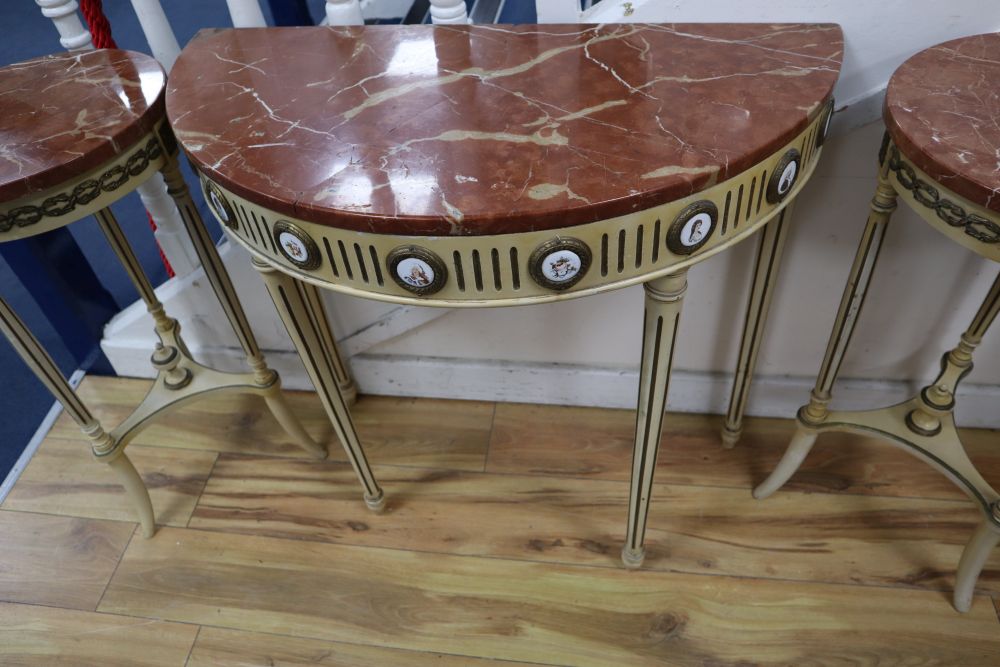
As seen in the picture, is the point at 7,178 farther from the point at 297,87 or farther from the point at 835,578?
the point at 835,578

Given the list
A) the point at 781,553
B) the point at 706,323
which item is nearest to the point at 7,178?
the point at 706,323

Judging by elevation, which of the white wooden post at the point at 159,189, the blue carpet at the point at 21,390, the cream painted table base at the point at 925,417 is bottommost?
the blue carpet at the point at 21,390

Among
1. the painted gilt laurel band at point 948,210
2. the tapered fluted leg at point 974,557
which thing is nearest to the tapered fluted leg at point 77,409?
the painted gilt laurel band at point 948,210

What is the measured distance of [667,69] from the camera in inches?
32.9

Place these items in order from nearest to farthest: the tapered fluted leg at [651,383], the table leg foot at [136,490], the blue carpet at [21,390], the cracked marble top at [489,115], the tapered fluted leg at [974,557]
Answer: the cracked marble top at [489,115]
the tapered fluted leg at [651,383]
the tapered fluted leg at [974,557]
the table leg foot at [136,490]
the blue carpet at [21,390]

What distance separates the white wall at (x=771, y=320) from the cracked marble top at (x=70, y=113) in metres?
0.37

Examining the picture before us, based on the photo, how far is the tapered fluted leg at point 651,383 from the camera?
80cm

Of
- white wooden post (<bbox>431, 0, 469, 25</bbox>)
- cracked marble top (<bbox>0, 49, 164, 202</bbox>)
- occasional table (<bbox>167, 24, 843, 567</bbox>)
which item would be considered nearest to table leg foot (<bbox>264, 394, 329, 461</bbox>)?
occasional table (<bbox>167, 24, 843, 567</bbox>)

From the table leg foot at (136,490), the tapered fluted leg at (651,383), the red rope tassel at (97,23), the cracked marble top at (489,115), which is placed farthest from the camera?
the table leg foot at (136,490)

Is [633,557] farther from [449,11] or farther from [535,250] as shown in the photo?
[449,11]

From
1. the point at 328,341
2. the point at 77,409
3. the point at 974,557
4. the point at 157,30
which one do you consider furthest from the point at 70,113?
the point at 974,557

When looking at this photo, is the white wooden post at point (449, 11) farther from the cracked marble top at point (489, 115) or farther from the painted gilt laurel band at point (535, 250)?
the painted gilt laurel band at point (535, 250)

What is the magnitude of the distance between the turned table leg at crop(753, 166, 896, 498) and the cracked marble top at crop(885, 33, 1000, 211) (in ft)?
0.32

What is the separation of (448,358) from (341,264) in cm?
71
